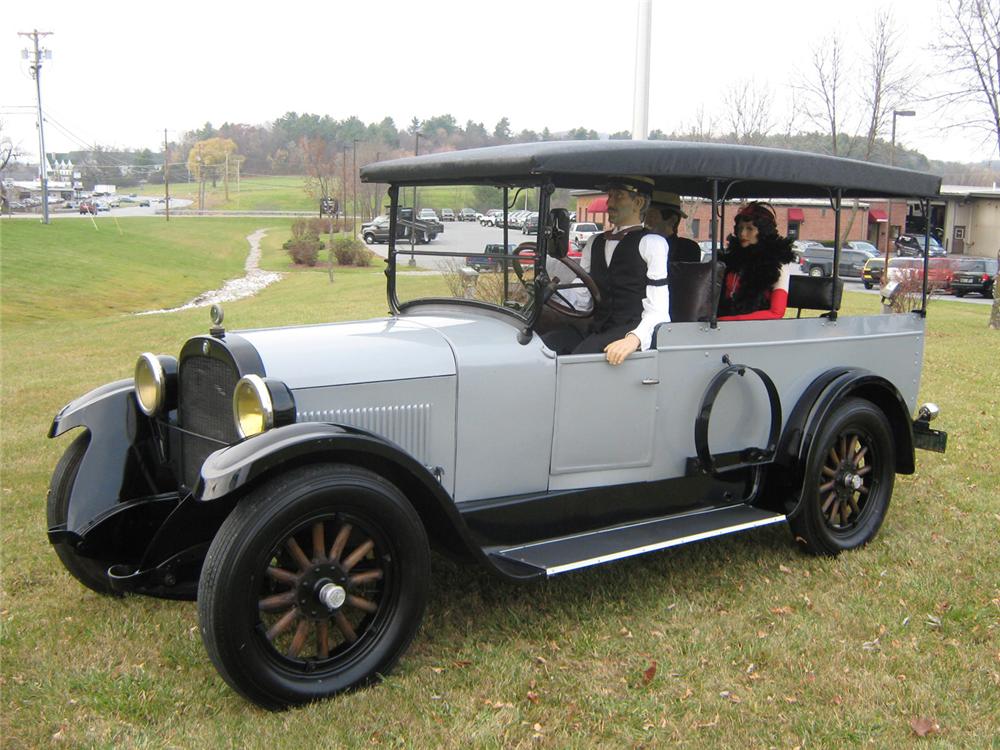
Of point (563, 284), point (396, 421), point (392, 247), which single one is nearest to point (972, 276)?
point (392, 247)

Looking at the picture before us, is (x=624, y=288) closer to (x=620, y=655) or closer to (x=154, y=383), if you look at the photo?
(x=620, y=655)

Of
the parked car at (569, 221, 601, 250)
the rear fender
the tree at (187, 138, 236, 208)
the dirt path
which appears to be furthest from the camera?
the tree at (187, 138, 236, 208)

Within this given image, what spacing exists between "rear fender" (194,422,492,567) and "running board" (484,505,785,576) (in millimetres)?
320

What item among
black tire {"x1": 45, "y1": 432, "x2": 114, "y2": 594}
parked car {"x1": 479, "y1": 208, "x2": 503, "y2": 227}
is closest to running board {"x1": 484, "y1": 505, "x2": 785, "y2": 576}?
parked car {"x1": 479, "y1": 208, "x2": 503, "y2": 227}

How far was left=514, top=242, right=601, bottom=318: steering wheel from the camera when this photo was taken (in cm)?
414

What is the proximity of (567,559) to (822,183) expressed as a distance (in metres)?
2.48

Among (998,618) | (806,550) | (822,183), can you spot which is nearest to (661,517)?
(806,550)

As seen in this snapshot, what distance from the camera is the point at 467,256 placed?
447 cm

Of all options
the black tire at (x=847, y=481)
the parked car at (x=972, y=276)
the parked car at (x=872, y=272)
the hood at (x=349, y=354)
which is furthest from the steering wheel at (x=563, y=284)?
the parked car at (x=972, y=276)

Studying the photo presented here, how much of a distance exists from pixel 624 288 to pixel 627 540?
1231 millimetres

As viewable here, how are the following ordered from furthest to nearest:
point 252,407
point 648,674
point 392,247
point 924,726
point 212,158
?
point 212,158 → point 392,247 → point 648,674 → point 252,407 → point 924,726

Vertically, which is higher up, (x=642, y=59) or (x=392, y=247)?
(x=642, y=59)

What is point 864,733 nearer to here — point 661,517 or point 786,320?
point 661,517

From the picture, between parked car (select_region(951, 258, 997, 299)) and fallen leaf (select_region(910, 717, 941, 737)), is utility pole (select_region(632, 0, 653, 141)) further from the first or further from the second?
parked car (select_region(951, 258, 997, 299))
